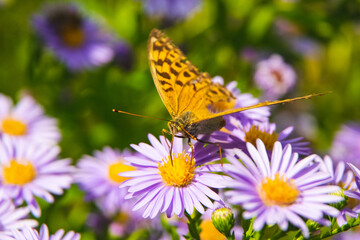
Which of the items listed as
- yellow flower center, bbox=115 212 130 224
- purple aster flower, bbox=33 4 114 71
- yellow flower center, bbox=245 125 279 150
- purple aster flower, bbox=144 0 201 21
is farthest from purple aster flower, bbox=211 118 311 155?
purple aster flower, bbox=144 0 201 21

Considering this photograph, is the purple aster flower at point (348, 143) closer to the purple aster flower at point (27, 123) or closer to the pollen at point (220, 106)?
the pollen at point (220, 106)

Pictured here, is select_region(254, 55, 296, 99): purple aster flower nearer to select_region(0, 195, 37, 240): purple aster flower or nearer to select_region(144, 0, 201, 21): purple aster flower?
select_region(144, 0, 201, 21): purple aster flower

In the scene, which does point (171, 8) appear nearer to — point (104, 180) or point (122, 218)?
point (104, 180)

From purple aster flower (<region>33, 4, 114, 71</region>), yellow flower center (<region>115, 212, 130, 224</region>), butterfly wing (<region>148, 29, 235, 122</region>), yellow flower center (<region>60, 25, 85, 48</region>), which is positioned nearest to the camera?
butterfly wing (<region>148, 29, 235, 122</region>)

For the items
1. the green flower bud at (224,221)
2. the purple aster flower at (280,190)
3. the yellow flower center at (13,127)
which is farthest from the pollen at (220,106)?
the yellow flower center at (13,127)

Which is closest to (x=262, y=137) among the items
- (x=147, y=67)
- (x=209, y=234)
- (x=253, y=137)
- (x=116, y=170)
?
(x=253, y=137)

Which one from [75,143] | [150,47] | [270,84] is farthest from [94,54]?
[150,47]

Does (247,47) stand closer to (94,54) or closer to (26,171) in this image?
(94,54)
